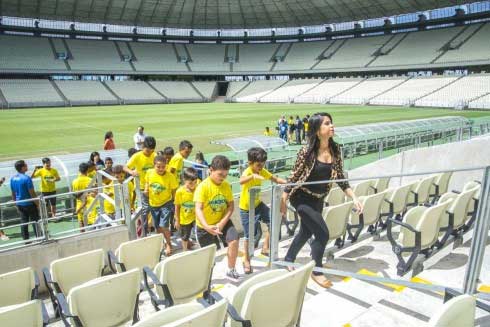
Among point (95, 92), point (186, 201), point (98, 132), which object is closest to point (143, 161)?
point (186, 201)

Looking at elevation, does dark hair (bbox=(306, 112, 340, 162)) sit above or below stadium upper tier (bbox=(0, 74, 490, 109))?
below

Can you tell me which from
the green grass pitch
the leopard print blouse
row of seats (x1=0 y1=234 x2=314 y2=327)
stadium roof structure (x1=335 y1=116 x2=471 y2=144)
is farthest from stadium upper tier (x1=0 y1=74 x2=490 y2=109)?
row of seats (x1=0 y1=234 x2=314 y2=327)

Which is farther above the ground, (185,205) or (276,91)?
(276,91)

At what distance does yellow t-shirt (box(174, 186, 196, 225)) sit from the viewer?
5617 millimetres

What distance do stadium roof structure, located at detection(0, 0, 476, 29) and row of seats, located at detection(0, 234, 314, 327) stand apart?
5823 cm

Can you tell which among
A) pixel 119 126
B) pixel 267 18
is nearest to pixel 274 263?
pixel 119 126

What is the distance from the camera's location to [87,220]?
785 centimetres

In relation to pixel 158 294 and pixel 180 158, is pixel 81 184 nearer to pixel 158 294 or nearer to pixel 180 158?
pixel 180 158

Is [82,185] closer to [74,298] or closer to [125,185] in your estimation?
[125,185]

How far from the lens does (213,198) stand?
4715mm

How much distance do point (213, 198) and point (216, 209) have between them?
0.15 metres

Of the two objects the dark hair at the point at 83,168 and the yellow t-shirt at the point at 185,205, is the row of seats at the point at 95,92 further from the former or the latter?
the yellow t-shirt at the point at 185,205

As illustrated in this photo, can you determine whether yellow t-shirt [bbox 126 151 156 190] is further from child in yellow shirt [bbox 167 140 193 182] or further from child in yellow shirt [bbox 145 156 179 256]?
child in yellow shirt [bbox 145 156 179 256]

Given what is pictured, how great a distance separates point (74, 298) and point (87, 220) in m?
5.17
